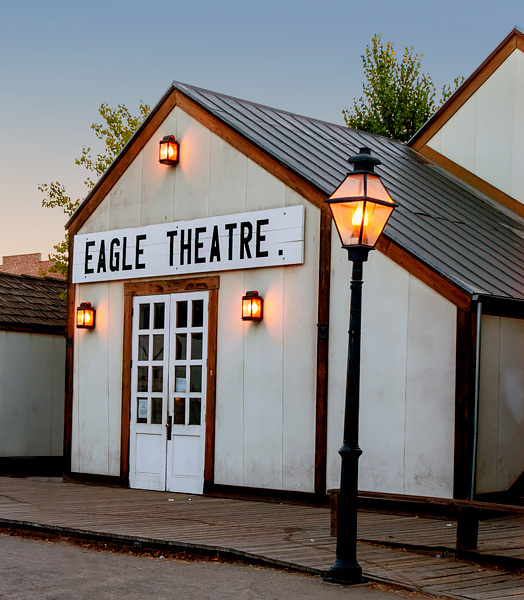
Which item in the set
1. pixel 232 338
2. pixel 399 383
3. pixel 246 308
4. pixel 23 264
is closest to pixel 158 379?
pixel 232 338

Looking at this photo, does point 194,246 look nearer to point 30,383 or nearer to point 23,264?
point 30,383

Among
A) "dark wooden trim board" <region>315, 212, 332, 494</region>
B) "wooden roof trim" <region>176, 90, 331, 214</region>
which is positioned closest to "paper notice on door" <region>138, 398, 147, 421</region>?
"dark wooden trim board" <region>315, 212, 332, 494</region>

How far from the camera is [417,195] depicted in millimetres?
13523

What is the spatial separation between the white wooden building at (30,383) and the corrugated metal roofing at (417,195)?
571cm

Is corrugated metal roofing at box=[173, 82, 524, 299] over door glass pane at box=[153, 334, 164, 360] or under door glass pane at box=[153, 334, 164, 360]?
over

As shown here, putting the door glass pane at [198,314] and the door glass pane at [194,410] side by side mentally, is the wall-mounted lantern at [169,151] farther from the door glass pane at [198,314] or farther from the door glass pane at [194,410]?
the door glass pane at [194,410]

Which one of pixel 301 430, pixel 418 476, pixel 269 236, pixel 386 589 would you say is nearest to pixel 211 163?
pixel 269 236

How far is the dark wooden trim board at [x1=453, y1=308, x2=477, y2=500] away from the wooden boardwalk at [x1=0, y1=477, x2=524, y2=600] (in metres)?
0.50

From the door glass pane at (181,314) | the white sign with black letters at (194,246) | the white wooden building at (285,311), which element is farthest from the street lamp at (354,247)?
the door glass pane at (181,314)

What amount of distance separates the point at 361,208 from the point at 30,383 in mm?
11081

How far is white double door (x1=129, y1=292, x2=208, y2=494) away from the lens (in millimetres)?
13266

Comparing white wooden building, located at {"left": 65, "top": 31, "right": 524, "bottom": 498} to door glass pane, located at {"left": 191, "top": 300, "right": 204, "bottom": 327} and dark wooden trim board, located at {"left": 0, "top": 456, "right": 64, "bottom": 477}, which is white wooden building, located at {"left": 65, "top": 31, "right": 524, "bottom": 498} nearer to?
door glass pane, located at {"left": 191, "top": 300, "right": 204, "bottom": 327}

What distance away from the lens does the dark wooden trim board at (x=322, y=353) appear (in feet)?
38.5

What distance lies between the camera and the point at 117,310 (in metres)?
14.5
